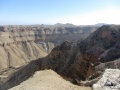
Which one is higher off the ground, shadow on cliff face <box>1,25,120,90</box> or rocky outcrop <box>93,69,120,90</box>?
rocky outcrop <box>93,69,120,90</box>

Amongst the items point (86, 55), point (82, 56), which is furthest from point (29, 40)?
point (86, 55)

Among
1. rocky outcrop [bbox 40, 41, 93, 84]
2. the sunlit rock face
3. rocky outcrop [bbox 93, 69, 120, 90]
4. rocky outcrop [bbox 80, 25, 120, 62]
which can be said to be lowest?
the sunlit rock face

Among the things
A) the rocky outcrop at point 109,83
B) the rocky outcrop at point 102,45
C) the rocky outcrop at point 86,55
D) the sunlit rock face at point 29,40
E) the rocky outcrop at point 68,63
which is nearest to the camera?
the rocky outcrop at point 109,83

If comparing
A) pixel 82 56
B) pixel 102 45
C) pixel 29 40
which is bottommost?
pixel 29 40

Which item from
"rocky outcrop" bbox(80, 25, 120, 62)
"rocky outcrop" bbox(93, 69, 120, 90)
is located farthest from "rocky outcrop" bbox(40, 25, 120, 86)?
"rocky outcrop" bbox(93, 69, 120, 90)

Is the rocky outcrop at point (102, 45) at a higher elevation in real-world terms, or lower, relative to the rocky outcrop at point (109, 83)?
lower

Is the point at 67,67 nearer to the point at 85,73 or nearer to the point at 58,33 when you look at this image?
the point at 85,73

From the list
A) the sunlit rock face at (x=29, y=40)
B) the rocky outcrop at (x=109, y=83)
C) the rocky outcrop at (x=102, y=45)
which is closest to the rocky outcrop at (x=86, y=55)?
the rocky outcrop at (x=102, y=45)

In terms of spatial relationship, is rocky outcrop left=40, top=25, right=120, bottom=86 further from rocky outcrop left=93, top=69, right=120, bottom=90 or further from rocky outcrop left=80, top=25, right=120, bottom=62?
rocky outcrop left=93, top=69, right=120, bottom=90

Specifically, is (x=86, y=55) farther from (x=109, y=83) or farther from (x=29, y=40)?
(x=29, y=40)

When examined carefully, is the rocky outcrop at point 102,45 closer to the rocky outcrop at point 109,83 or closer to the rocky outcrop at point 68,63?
the rocky outcrop at point 68,63

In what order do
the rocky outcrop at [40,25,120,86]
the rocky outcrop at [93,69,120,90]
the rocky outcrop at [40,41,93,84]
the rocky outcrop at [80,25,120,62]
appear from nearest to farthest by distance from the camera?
the rocky outcrop at [93,69,120,90]
the rocky outcrop at [80,25,120,62]
the rocky outcrop at [40,25,120,86]
the rocky outcrop at [40,41,93,84]

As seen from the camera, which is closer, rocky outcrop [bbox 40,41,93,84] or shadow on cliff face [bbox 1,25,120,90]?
shadow on cliff face [bbox 1,25,120,90]

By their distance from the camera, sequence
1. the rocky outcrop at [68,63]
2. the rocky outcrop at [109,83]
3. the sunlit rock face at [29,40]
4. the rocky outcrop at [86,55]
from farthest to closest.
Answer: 1. the sunlit rock face at [29,40]
2. the rocky outcrop at [68,63]
3. the rocky outcrop at [86,55]
4. the rocky outcrop at [109,83]
